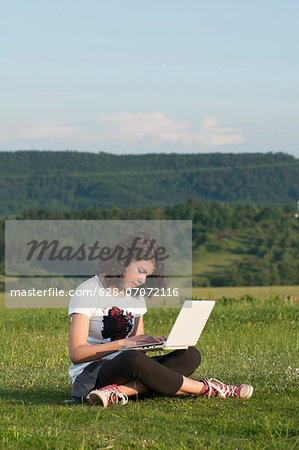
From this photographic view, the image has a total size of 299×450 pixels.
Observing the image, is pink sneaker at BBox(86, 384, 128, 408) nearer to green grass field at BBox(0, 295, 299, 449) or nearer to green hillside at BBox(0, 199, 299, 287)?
green grass field at BBox(0, 295, 299, 449)

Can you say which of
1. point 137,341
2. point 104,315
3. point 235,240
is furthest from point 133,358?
point 235,240

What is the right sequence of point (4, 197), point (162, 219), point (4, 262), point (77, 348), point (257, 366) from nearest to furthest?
point (77, 348)
point (257, 366)
point (4, 262)
point (162, 219)
point (4, 197)

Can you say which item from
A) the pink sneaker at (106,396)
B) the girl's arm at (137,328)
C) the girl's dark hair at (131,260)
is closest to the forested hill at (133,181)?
the girl's arm at (137,328)

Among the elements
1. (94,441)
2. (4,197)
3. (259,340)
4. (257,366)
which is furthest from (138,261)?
(4,197)

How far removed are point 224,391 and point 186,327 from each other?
727 millimetres

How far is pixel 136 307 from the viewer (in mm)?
6113

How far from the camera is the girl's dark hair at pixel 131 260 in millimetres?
5727

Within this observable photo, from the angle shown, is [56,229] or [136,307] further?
[56,229]

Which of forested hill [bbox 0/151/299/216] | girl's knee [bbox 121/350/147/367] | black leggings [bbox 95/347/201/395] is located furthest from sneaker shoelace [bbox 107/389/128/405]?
forested hill [bbox 0/151/299/216]

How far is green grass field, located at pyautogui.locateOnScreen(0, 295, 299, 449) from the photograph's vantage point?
15.0 feet

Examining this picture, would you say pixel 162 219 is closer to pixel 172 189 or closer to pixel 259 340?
pixel 172 189

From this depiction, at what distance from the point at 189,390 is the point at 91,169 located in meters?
118

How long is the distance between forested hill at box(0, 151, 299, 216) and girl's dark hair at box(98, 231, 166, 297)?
106 meters

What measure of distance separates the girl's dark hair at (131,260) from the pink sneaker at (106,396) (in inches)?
32.4
